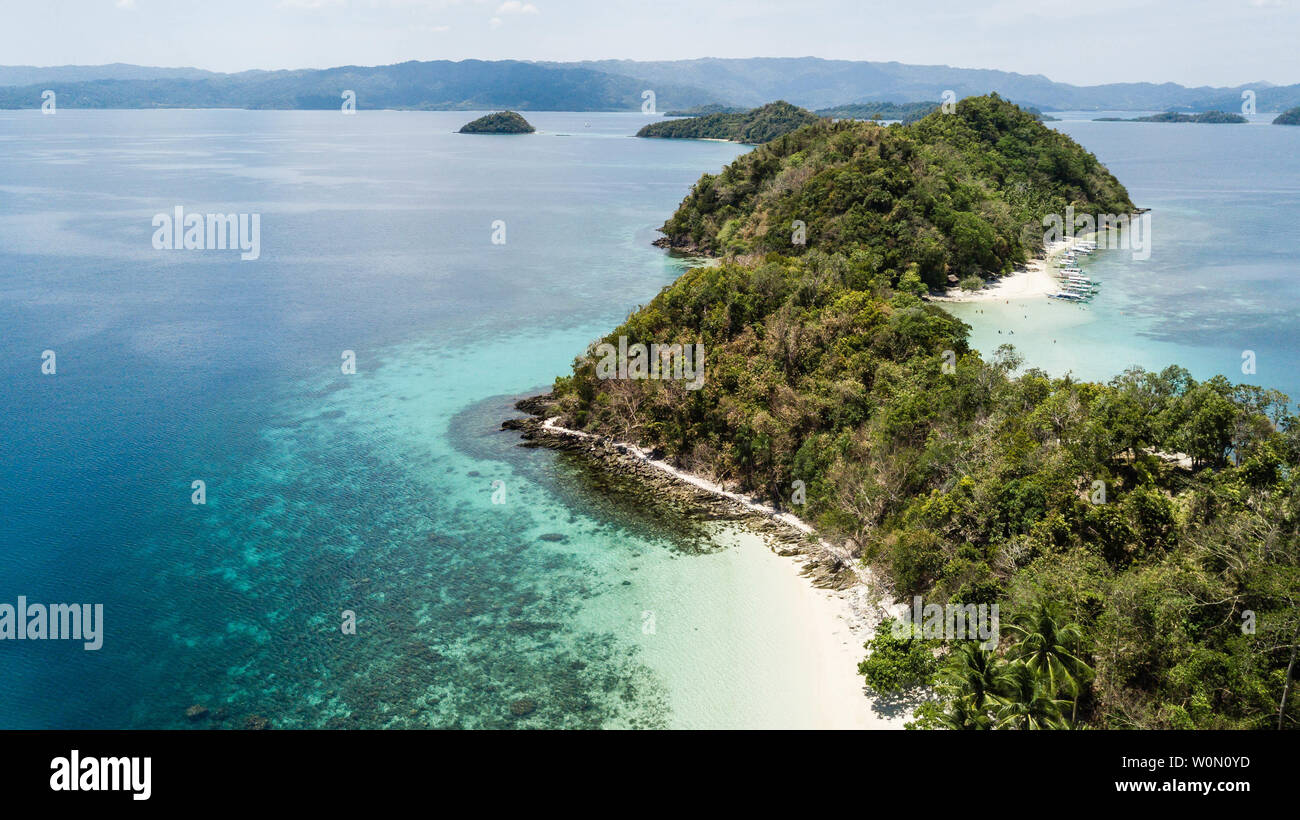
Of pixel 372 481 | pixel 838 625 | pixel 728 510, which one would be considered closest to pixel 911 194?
pixel 728 510

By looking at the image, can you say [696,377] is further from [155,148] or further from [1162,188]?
[155,148]

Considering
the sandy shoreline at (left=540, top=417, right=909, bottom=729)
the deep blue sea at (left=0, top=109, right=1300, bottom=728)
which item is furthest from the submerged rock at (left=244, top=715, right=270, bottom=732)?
the sandy shoreline at (left=540, top=417, right=909, bottom=729)

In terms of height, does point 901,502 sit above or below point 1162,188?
below

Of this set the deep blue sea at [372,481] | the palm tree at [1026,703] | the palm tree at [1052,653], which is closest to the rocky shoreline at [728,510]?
the deep blue sea at [372,481]

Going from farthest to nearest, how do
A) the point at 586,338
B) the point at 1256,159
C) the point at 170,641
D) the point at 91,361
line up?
the point at 1256,159 → the point at 586,338 → the point at 91,361 → the point at 170,641

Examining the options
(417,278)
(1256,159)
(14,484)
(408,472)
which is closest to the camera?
(14,484)

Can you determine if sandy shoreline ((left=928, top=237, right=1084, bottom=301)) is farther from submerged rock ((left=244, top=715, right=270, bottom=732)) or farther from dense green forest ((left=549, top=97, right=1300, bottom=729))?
submerged rock ((left=244, top=715, right=270, bottom=732))

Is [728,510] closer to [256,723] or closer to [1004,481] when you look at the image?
[1004,481]

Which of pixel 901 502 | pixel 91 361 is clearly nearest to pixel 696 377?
pixel 901 502
